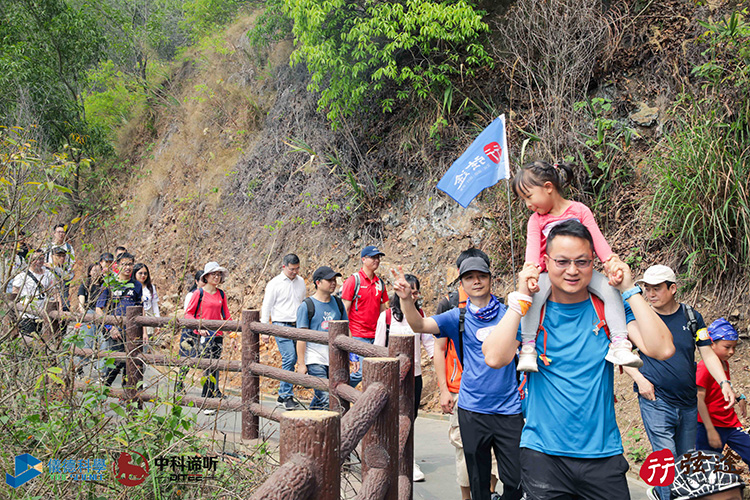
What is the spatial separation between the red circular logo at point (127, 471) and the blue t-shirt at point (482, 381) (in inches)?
84.1

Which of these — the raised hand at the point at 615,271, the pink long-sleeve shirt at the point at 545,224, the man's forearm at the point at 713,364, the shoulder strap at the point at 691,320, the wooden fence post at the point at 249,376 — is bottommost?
the wooden fence post at the point at 249,376

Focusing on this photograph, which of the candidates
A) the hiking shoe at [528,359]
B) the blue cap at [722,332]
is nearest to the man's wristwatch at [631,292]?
the hiking shoe at [528,359]

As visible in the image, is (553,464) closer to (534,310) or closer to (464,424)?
(534,310)

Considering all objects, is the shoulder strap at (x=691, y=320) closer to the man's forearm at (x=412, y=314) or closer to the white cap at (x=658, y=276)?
the white cap at (x=658, y=276)

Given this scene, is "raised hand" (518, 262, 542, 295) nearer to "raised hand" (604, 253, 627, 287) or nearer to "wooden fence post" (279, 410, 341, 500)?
"raised hand" (604, 253, 627, 287)

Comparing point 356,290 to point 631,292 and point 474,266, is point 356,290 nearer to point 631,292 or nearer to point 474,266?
point 474,266

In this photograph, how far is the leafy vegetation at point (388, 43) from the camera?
385 inches

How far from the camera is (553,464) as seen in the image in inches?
109

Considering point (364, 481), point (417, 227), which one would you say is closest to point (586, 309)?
point (364, 481)

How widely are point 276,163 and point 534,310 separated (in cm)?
1210

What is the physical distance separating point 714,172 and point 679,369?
3630 mm

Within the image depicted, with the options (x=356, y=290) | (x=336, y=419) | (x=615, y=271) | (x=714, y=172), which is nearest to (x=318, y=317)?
(x=356, y=290)

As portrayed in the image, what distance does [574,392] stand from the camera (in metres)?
2.76

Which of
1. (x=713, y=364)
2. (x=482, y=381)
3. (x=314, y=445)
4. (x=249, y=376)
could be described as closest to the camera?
(x=314, y=445)
